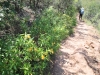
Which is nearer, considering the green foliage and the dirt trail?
the dirt trail

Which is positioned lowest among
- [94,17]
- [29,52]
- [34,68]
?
[94,17]

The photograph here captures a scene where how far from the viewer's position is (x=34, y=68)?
508cm

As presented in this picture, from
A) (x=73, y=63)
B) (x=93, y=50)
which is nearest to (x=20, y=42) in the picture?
(x=73, y=63)

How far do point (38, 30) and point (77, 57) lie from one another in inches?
98.0

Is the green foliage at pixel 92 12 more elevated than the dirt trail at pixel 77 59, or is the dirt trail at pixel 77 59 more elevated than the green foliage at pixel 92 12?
the dirt trail at pixel 77 59

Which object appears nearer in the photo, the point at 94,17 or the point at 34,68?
the point at 34,68

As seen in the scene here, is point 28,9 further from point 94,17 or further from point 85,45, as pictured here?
point 94,17

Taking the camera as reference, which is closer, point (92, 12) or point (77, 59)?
point (77, 59)

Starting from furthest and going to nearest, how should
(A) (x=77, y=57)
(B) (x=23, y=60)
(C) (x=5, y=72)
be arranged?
1. (A) (x=77, y=57)
2. (B) (x=23, y=60)
3. (C) (x=5, y=72)

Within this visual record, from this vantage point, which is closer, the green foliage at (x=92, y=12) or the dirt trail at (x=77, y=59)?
the dirt trail at (x=77, y=59)

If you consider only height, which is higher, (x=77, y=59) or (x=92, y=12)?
(x=77, y=59)

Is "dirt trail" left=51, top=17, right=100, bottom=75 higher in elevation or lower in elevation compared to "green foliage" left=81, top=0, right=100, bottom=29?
higher

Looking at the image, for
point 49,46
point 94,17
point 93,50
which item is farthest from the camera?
point 94,17

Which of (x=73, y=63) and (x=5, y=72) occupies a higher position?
(x=5, y=72)
